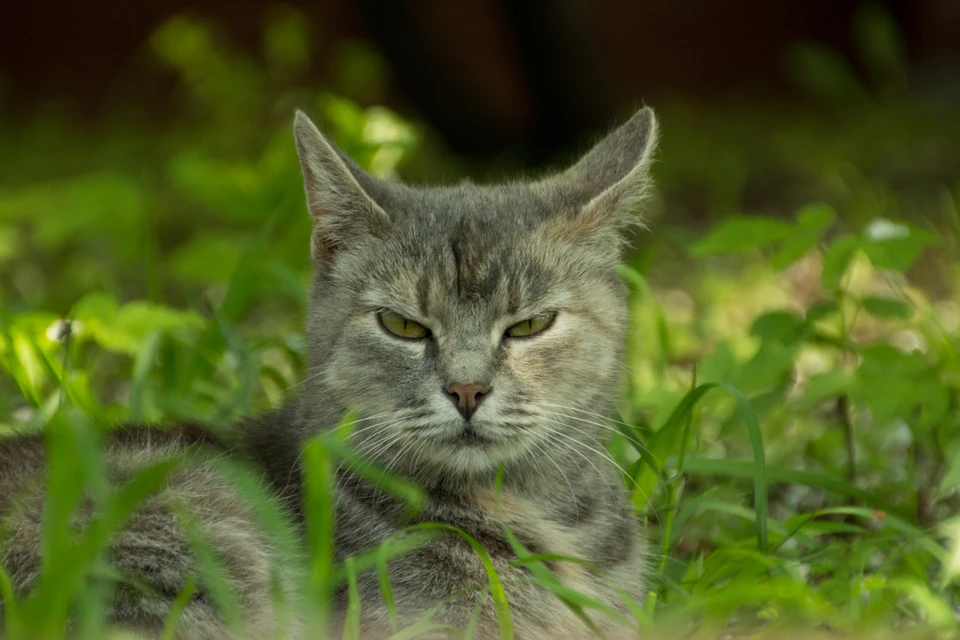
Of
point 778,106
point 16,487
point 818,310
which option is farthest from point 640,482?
point 778,106

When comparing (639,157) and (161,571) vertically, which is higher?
(639,157)

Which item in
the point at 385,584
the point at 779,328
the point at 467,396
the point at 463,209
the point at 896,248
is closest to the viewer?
the point at 385,584

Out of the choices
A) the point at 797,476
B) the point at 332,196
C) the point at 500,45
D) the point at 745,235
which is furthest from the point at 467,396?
the point at 500,45

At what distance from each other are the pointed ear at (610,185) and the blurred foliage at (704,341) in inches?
16.7

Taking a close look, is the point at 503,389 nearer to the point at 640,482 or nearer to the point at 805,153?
the point at 640,482

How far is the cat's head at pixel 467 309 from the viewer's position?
9.10 feet

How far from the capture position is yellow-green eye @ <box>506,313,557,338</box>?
2.90 meters

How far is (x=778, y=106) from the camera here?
416 inches

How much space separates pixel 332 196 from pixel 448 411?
0.73 metres

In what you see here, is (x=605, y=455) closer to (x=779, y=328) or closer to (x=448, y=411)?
(x=448, y=411)

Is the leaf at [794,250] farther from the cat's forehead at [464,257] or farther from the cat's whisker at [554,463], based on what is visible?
the cat's whisker at [554,463]

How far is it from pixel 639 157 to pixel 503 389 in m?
0.81

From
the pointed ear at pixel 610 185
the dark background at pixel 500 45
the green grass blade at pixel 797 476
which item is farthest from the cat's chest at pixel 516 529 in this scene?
the dark background at pixel 500 45

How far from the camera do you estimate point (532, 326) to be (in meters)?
2.93
